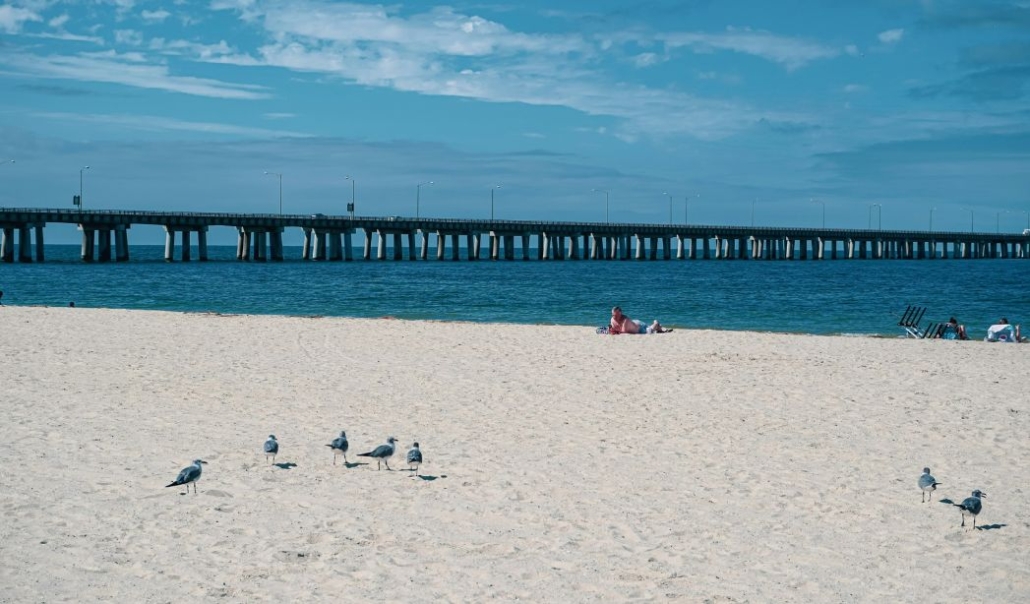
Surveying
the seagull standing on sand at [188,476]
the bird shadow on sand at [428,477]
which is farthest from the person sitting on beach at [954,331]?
the seagull standing on sand at [188,476]

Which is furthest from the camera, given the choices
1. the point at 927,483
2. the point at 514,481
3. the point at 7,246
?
the point at 7,246

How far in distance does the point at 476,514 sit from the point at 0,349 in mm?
13952

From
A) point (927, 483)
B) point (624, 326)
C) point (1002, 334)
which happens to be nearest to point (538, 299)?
point (624, 326)

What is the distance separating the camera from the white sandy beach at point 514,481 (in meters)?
7.12

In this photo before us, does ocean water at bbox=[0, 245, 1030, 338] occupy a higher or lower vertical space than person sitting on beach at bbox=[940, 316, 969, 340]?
lower

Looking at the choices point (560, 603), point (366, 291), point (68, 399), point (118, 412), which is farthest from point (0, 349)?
point (366, 291)

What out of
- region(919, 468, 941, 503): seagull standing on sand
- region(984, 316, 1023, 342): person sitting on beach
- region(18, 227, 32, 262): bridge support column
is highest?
region(18, 227, 32, 262): bridge support column

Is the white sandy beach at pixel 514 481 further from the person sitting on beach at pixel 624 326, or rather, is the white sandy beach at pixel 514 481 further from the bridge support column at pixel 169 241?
the bridge support column at pixel 169 241

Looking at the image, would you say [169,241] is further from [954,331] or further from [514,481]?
[514,481]

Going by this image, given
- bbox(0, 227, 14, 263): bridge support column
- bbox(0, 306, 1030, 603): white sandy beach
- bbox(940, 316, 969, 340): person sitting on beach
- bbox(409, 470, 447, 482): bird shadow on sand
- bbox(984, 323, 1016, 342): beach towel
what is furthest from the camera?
bbox(0, 227, 14, 263): bridge support column

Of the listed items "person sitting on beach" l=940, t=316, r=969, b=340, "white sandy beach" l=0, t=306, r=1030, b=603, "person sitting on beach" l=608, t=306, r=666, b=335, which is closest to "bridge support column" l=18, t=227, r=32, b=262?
"white sandy beach" l=0, t=306, r=1030, b=603

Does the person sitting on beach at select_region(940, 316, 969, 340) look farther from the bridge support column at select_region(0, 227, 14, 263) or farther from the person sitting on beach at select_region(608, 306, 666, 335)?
the bridge support column at select_region(0, 227, 14, 263)

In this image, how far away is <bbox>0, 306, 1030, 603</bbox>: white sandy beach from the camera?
23.4 feet

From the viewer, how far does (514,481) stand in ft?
31.7
